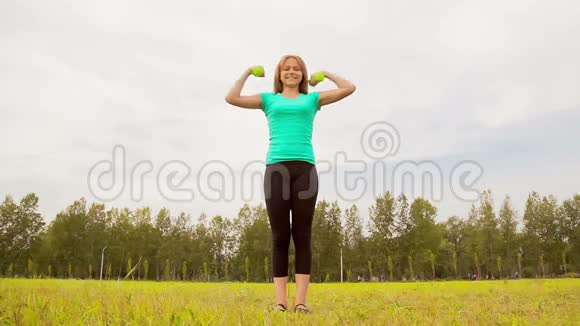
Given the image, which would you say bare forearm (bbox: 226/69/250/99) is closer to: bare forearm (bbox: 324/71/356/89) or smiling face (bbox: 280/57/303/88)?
smiling face (bbox: 280/57/303/88)

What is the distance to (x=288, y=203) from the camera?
4.04m

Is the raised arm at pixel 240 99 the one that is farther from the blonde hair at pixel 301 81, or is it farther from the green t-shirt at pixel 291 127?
the blonde hair at pixel 301 81

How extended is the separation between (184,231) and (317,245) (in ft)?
59.0

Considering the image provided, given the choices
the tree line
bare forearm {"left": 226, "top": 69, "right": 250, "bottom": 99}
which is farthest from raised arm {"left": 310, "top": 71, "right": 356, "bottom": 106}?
the tree line

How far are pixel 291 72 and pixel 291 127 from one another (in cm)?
63

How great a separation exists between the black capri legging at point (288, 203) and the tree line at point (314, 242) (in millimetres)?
42542

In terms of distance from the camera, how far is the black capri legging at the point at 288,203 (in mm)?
4004

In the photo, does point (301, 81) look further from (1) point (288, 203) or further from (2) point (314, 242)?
(2) point (314, 242)

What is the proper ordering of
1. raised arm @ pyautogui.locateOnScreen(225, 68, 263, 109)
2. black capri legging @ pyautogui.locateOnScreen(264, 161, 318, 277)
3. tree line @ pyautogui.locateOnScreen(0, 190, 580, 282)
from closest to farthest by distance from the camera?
black capri legging @ pyautogui.locateOnScreen(264, 161, 318, 277)
raised arm @ pyautogui.locateOnScreen(225, 68, 263, 109)
tree line @ pyautogui.locateOnScreen(0, 190, 580, 282)

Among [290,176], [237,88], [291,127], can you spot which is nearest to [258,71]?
[237,88]

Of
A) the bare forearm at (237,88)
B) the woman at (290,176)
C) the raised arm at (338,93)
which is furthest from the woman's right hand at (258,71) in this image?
the raised arm at (338,93)

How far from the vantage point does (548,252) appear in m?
49.6

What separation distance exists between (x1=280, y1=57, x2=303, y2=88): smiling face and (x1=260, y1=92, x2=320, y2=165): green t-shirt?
180 mm

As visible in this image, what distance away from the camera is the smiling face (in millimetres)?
4332
